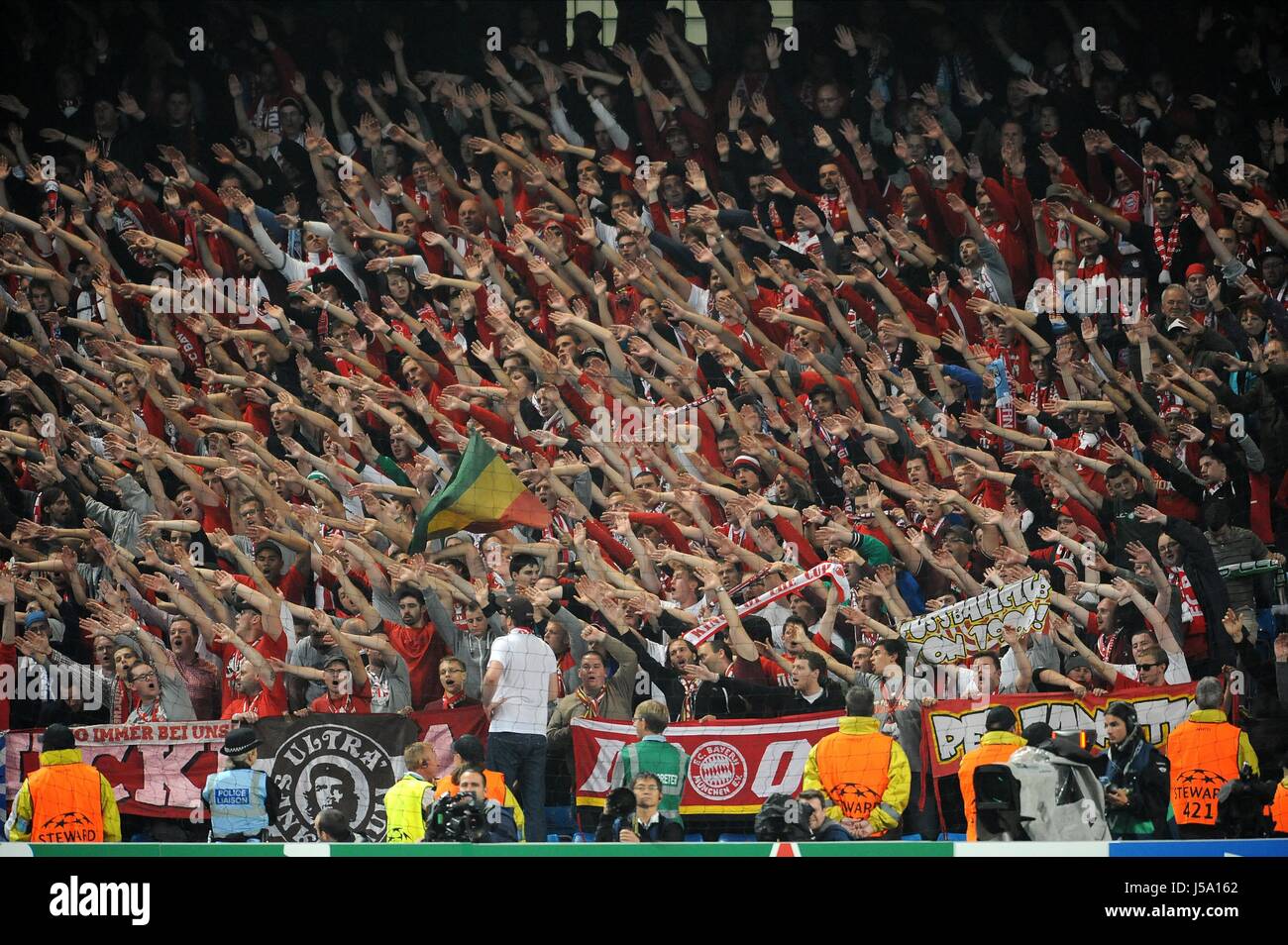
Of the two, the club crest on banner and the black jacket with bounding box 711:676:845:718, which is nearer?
the club crest on banner

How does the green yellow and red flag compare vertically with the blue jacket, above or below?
above

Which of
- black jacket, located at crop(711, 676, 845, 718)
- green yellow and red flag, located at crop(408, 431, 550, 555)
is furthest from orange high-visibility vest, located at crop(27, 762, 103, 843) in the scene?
black jacket, located at crop(711, 676, 845, 718)

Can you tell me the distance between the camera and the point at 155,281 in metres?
11.4

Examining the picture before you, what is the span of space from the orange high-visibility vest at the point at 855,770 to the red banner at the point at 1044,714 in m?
0.48

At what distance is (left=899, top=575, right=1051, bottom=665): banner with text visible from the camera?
8.70 metres

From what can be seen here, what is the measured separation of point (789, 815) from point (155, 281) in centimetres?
597

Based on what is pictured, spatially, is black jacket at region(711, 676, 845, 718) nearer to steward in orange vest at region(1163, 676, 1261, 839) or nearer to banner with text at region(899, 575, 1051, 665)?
banner with text at region(899, 575, 1051, 665)

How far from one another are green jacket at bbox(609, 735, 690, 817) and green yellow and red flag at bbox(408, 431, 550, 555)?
73.9 inches

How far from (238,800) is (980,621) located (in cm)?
366

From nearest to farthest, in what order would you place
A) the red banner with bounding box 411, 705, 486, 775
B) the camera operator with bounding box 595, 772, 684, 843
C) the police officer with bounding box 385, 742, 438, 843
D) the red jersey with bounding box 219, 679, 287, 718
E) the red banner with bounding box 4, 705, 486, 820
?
the police officer with bounding box 385, 742, 438, 843 → the camera operator with bounding box 595, 772, 684, 843 → the red banner with bounding box 411, 705, 486, 775 → the red banner with bounding box 4, 705, 486, 820 → the red jersey with bounding box 219, 679, 287, 718
